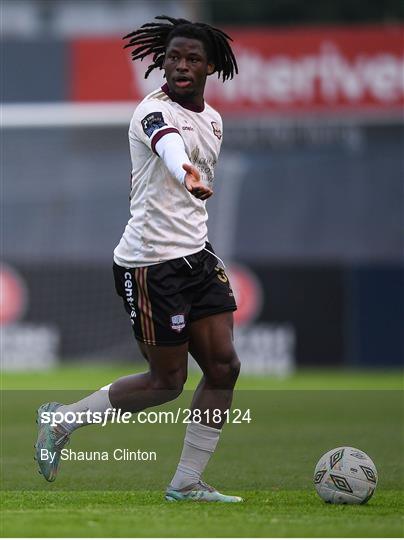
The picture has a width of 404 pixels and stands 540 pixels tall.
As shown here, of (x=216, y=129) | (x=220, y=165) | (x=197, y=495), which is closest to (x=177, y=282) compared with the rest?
(x=216, y=129)

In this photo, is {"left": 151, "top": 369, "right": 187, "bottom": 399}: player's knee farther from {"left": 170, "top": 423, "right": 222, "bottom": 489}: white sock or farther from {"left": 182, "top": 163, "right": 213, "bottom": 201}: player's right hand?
{"left": 182, "top": 163, "right": 213, "bottom": 201}: player's right hand

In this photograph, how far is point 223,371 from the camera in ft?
22.6

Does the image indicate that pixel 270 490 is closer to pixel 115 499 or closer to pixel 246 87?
pixel 115 499

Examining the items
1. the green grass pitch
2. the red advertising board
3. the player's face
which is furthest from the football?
the red advertising board

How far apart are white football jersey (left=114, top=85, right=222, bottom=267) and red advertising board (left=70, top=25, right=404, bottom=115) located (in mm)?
15441

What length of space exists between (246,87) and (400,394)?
8937 mm

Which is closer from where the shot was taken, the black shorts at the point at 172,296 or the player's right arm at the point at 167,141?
the player's right arm at the point at 167,141

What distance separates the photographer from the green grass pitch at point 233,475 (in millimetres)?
5809

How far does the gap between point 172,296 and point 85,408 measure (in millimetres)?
786

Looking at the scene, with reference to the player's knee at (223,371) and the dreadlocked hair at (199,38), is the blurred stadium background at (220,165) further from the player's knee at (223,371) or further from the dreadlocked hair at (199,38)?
the player's knee at (223,371)

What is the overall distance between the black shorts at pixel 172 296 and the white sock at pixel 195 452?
49 cm

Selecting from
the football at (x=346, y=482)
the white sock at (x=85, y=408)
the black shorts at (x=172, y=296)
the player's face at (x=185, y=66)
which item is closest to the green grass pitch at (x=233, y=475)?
the football at (x=346, y=482)

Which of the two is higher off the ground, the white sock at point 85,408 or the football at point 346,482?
the white sock at point 85,408

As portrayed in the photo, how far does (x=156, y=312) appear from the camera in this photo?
6836 millimetres
